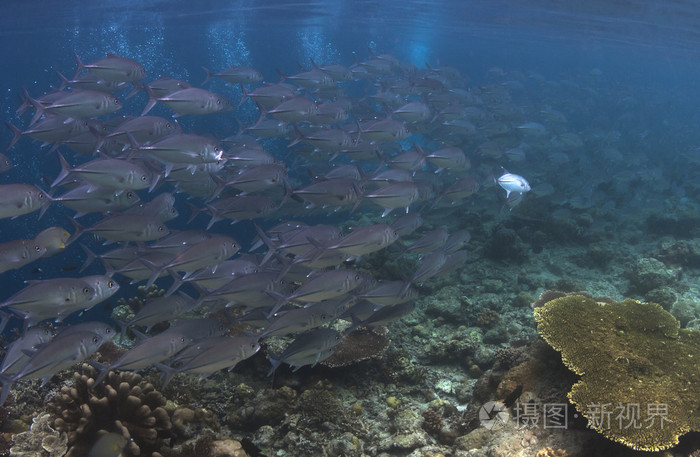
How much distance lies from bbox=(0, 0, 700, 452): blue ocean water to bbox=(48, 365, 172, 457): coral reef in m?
5.20

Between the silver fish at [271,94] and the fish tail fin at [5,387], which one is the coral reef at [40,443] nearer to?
the fish tail fin at [5,387]

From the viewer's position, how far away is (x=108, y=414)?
12.9ft

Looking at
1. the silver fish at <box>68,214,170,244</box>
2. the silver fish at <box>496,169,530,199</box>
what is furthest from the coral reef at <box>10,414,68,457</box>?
the silver fish at <box>496,169,530,199</box>

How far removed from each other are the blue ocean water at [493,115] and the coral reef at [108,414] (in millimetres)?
5198

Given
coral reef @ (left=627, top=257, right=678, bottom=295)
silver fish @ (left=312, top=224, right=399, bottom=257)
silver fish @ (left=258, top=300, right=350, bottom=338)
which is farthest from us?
coral reef @ (left=627, top=257, right=678, bottom=295)

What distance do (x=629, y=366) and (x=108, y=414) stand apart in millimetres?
5240

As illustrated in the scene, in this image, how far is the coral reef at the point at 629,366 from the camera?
3195mm

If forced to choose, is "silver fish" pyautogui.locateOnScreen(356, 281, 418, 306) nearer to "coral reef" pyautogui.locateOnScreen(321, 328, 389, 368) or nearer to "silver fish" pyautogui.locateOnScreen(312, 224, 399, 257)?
"silver fish" pyautogui.locateOnScreen(312, 224, 399, 257)

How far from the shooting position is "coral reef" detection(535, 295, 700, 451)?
10.5 ft

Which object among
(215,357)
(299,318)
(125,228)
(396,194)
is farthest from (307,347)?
(125,228)

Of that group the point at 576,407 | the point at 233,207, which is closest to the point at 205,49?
the point at 233,207

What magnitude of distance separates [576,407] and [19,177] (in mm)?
25421

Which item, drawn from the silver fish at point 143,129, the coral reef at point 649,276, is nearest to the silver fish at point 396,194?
the silver fish at point 143,129

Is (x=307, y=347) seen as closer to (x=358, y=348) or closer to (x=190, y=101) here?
(x=358, y=348)
